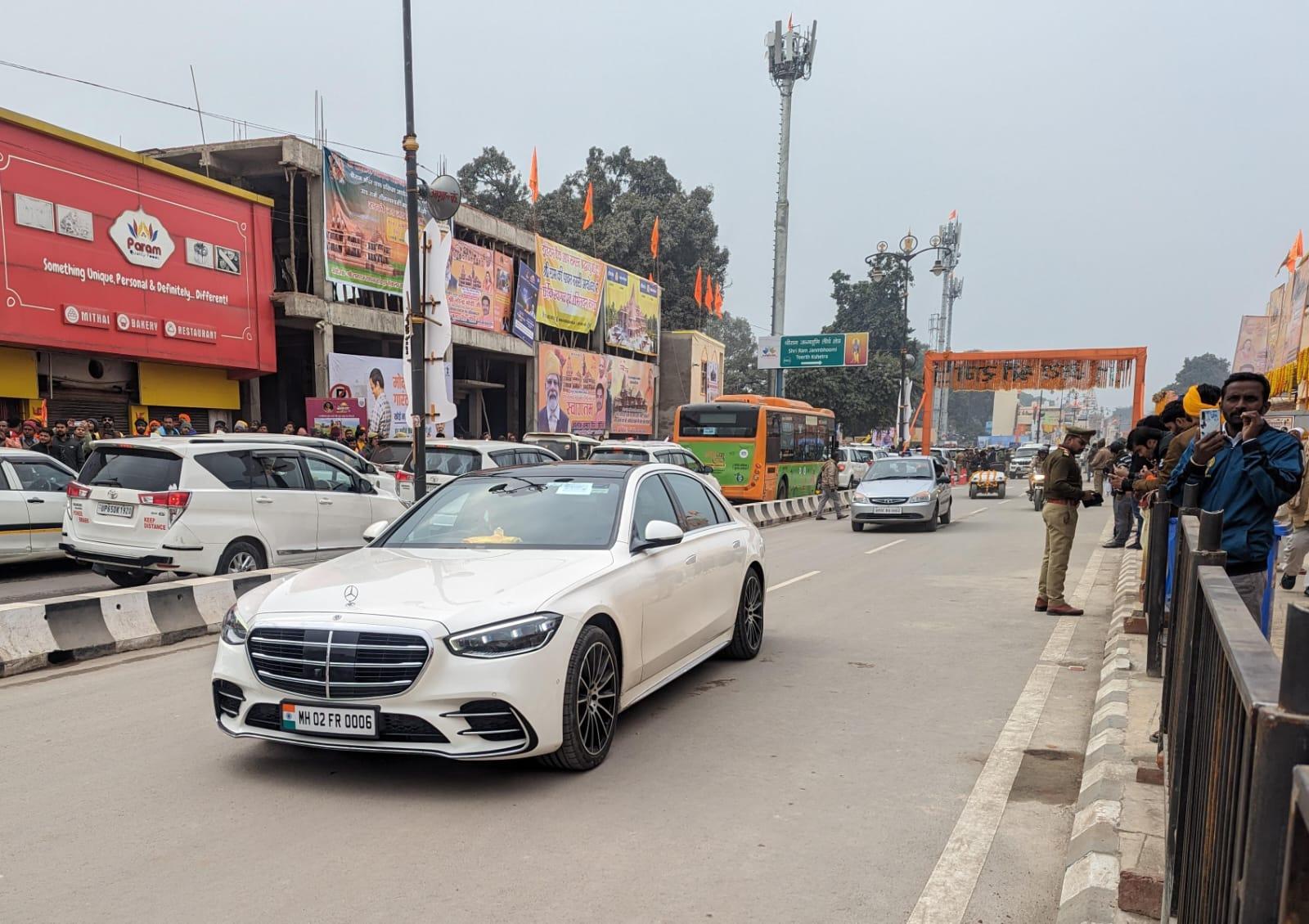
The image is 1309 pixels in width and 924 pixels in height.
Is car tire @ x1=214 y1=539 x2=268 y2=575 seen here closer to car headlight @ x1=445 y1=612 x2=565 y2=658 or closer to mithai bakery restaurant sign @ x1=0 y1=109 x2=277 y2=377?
car headlight @ x1=445 y1=612 x2=565 y2=658

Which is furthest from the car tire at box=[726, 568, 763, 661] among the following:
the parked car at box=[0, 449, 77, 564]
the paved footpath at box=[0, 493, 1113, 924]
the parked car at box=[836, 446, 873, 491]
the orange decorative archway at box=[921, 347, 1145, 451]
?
the orange decorative archway at box=[921, 347, 1145, 451]

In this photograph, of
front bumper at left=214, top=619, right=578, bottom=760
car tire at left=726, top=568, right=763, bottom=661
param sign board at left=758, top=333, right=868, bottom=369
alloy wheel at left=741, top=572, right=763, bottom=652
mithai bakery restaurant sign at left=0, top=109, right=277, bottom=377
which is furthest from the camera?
param sign board at left=758, top=333, right=868, bottom=369

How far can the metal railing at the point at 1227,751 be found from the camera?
4.34 feet

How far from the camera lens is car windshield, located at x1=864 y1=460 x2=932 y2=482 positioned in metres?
19.4

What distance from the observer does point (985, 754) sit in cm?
511

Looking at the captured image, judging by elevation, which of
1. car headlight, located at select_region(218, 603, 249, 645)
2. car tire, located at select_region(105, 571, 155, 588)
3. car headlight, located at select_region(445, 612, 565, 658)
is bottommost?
car tire, located at select_region(105, 571, 155, 588)

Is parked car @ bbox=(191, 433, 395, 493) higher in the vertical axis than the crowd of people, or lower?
lower

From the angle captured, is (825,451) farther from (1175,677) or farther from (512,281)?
(1175,677)

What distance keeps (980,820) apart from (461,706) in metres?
2.43

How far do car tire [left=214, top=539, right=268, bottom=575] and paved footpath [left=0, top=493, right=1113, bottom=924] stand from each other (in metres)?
2.71

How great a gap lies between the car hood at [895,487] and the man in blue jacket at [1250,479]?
13194 millimetres

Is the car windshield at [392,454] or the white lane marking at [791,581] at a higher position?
the car windshield at [392,454]

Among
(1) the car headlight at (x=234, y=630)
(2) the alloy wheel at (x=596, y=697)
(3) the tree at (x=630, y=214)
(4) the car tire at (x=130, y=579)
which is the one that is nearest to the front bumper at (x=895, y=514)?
(4) the car tire at (x=130, y=579)

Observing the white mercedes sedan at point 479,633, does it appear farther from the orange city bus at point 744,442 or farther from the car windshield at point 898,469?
the orange city bus at point 744,442
